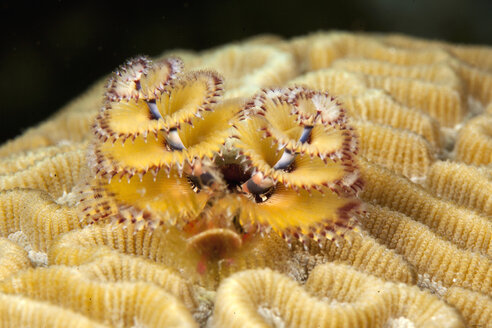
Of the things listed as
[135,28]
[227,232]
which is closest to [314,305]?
[227,232]

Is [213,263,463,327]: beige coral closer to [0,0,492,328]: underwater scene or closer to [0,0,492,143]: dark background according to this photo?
[0,0,492,328]: underwater scene

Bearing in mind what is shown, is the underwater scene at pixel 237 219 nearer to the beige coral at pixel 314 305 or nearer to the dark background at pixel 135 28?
the beige coral at pixel 314 305

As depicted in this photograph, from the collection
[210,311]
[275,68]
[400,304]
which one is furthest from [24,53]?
[400,304]

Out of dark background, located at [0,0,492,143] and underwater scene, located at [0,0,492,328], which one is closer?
underwater scene, located at [0,0,492,328]

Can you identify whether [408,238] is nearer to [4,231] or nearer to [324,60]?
[4,231]

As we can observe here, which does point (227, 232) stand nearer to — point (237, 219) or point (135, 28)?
point (237, 219)

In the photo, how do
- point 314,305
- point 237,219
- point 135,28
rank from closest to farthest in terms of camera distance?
point 314,305
point 237,219
point 135,28

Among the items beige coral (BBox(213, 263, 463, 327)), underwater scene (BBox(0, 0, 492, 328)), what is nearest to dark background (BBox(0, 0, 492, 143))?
underwater scene (BBox(0, 0, 492, 328))

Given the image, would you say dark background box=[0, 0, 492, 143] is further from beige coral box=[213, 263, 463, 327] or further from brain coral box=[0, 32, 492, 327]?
beige coral box=[213, 263, 463, 327]

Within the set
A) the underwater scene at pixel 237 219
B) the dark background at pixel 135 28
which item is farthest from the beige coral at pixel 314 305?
the dark background at pixel 135 28
